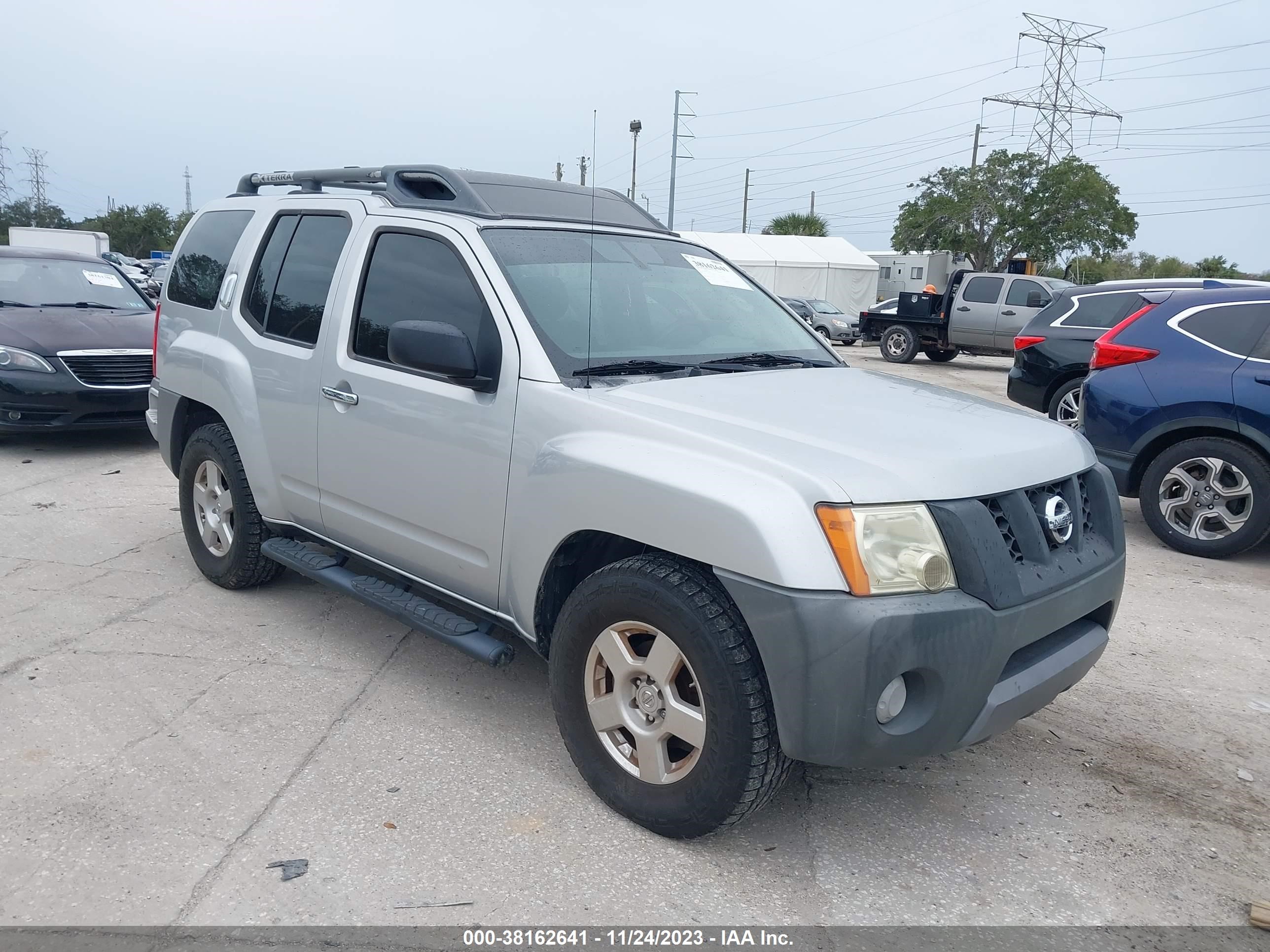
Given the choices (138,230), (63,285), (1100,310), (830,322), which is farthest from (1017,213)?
(138,230)

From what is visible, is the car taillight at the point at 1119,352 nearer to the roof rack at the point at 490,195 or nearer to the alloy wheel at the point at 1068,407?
the alloy wheel at the point at 1068,407

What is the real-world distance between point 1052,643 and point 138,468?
7370mm

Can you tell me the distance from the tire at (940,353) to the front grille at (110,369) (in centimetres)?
1726

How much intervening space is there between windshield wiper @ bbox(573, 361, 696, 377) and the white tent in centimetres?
3133

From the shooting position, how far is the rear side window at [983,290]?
20016mm

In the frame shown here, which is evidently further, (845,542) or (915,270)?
(915,270)

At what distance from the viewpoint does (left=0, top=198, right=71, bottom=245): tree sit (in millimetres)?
81125

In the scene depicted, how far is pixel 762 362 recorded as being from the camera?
12.3ft

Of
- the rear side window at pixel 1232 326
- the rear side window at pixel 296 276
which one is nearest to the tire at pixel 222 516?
the rear side window at pixel 296 276

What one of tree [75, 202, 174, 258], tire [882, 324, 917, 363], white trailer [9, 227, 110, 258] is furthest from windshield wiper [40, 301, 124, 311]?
tree [75, 202, 174, 258]

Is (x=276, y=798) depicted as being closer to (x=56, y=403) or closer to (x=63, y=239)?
(x=56, y=403)

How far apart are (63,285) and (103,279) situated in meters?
0.42

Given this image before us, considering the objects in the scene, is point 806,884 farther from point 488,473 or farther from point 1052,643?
point 488,473

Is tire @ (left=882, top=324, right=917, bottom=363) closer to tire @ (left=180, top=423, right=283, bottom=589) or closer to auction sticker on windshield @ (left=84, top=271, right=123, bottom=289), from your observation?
auction sticker on windshield @ (left=84, top=271, right=123, bottom=289)
